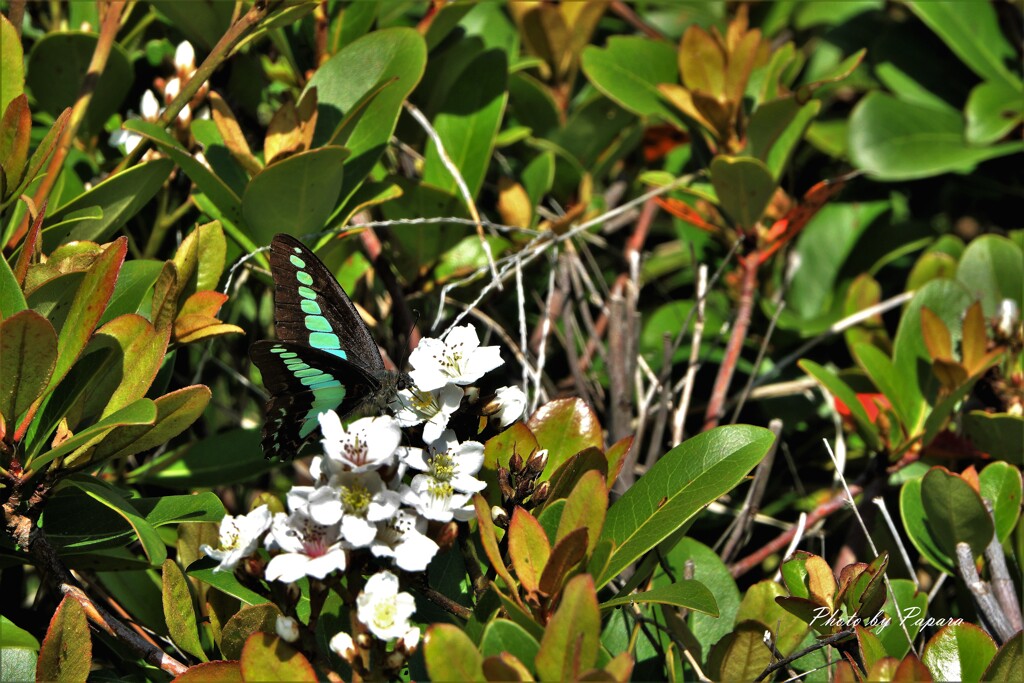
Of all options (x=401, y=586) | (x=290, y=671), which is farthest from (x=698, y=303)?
(x=290, y=671)

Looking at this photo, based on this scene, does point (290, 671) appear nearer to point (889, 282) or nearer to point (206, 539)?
point (206, 539)

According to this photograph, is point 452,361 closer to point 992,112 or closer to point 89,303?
point 89,303

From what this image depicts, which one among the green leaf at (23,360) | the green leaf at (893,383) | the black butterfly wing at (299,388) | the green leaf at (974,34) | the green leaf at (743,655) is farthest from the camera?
the green leaf at (974,34)

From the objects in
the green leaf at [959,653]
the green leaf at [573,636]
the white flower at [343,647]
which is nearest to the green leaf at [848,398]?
the green leaf at [959,653]

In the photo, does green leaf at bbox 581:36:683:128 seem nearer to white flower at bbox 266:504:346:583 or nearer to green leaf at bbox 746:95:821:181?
green leaf at bbox 746:95:821:181

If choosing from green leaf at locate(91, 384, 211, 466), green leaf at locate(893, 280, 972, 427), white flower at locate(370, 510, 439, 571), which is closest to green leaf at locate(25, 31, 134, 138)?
green leaf at locate(91, 384, 211, 466)

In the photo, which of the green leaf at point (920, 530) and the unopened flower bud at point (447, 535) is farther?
the green leaf at point (920, 530)

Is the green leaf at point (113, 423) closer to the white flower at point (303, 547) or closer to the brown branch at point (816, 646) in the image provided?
the white flower at point (303, 547)
